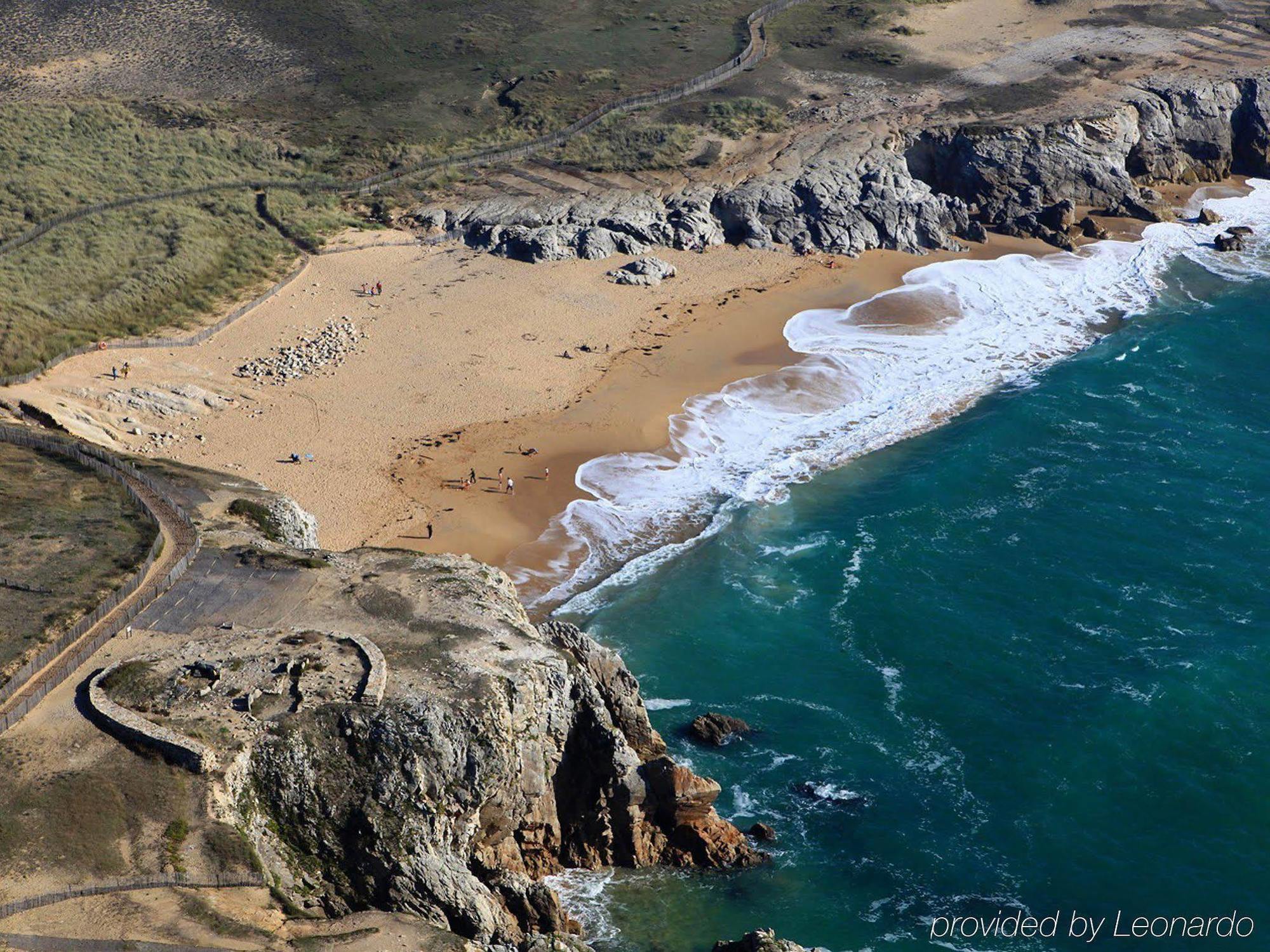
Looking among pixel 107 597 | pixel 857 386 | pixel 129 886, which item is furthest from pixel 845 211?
pixel 129 886

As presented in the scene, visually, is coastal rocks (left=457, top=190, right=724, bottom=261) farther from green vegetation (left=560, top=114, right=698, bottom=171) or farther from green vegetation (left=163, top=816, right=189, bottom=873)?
green vegetation (left=163, top=816, right=189, bottom=873)

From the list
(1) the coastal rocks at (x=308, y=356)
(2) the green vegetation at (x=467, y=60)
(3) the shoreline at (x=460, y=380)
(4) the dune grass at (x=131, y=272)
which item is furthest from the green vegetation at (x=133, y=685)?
(2) the green vegetation at (x=467, y=60)

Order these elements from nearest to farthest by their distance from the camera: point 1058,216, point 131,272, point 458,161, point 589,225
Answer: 1. point 131,272
2. point 589,225
3. point 1058,216
4. point 458,161

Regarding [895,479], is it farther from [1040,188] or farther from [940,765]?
[1040,188]

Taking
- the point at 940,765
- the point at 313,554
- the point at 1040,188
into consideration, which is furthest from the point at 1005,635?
the point at 1040,188

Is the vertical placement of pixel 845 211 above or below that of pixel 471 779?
above

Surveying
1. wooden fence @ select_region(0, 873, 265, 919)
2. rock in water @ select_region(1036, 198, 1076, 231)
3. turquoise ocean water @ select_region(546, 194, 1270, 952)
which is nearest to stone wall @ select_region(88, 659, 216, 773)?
wooden fence @ select_region(0, 873, 265, 919)

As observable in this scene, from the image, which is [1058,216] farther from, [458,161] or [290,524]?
[290,524]
